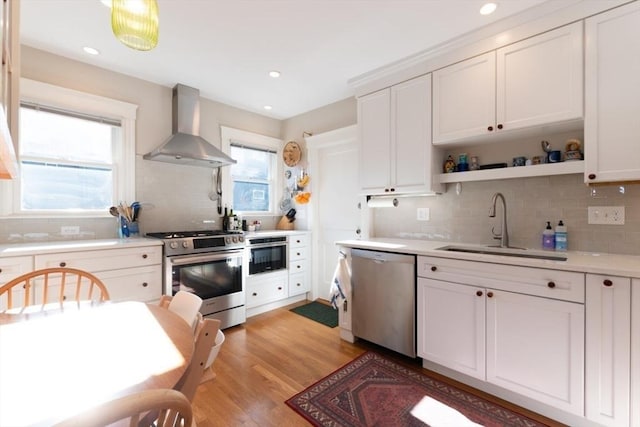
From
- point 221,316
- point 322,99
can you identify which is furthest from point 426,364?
point 322,99

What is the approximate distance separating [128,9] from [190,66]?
73.3 inches

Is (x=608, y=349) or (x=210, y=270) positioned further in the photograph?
(x=210, y=270)

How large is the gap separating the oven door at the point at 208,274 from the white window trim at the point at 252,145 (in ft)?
3.01

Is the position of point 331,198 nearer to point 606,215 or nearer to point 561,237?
point 561,237

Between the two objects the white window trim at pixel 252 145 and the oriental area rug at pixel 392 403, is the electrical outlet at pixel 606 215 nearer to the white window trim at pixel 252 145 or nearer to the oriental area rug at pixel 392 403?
the oriental area rug at pixel 392 403

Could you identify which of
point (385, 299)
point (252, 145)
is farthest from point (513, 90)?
point (252, 145)

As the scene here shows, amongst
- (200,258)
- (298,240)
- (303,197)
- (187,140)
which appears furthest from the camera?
(303,197)

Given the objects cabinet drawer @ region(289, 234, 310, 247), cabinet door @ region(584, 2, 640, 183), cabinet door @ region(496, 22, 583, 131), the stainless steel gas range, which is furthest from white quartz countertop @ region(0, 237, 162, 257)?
cabinet door @ region(584, 2, 640, 183)

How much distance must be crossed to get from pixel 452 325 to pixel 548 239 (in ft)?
3.15

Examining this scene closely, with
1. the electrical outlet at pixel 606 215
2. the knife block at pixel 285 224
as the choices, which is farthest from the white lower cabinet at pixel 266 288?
the electrical outlet at pixel 606 215

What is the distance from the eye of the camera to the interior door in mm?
3551

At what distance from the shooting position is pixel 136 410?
526mm

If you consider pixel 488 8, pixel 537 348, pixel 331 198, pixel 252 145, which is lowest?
pixel 537 348

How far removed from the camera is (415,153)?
8.34 ft
